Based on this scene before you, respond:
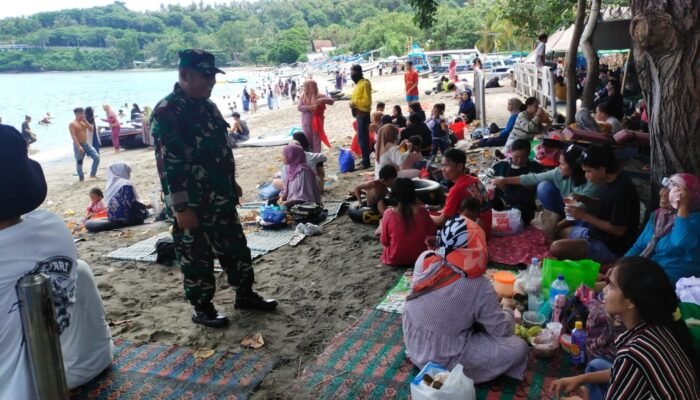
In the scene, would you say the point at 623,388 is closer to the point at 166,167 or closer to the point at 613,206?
the point at 613,206

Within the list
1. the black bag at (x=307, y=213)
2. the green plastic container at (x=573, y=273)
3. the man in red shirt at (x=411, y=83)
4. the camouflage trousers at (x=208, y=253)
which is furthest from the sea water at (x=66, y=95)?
the green plastic container at (x=573, y=273)

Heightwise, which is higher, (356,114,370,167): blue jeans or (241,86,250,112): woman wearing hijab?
(241,86,250,112): woman wearing hijab

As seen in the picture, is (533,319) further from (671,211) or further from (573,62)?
(573,62)

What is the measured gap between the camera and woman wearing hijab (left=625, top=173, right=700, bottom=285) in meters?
3.55

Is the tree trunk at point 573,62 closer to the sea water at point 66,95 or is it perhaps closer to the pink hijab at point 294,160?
the pink hijab at point 294,160

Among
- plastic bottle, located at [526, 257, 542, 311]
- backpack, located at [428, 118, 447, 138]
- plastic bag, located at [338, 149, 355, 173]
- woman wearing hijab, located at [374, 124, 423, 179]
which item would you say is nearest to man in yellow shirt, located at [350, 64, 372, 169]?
plastic bag, located at [338, 149, 355, 173]

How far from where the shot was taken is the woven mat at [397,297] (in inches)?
168

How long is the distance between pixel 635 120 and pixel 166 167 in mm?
8309

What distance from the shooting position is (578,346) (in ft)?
10.9

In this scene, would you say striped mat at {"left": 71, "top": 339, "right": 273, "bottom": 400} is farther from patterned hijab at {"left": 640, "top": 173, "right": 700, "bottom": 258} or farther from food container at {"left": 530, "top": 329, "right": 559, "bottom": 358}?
patterned hijab at {"left": 640, "top": 173, "right": 700, "bottom": 258}

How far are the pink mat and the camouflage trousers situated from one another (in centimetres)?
256

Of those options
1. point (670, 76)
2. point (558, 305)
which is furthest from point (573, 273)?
point (670, 76)

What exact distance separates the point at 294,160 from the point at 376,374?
4.58 m

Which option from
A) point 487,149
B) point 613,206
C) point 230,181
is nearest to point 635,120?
point 487,149
